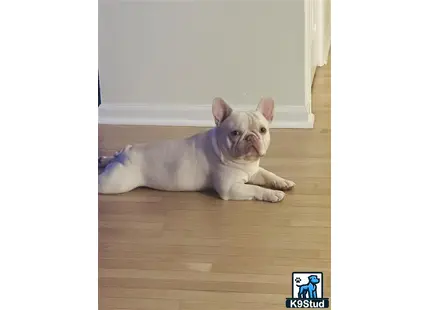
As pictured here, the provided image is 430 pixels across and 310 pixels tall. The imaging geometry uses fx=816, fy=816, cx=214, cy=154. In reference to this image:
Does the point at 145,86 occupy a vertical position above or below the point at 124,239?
above

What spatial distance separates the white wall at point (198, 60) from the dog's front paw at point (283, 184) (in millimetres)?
89

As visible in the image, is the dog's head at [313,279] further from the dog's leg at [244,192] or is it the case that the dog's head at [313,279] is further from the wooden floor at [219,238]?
the dog's leg at [244,192]

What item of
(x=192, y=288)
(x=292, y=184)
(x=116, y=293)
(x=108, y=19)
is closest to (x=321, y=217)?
(x=292, y=184)

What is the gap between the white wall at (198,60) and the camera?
126cm

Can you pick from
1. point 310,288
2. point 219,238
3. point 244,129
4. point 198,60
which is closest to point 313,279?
point 310,288

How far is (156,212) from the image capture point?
130cm

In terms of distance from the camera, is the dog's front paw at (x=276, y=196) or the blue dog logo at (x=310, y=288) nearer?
the blue dog logo at (x=310, y=288)

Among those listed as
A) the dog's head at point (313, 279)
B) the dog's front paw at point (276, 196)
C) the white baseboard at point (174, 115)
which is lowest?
the dog's head at point (313, 279)

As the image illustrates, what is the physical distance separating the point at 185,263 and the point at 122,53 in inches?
13.5

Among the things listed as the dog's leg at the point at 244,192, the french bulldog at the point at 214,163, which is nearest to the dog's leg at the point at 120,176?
the french bulldog at the point at 214,163

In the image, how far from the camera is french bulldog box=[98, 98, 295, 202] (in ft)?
4.19

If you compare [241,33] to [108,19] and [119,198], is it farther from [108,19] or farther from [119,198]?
[119,198]

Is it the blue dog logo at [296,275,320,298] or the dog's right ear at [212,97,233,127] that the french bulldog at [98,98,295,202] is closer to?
the dog's right ear at [212,97,233,127]

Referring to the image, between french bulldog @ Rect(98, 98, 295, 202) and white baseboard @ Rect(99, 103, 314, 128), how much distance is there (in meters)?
0.02
